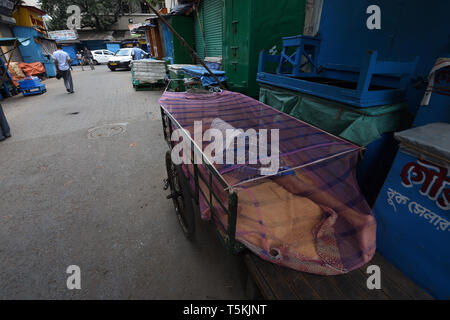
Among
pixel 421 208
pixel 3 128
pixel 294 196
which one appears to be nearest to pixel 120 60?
pixel 3 128

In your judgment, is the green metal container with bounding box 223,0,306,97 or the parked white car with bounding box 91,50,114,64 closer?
Result: the green metal container with bounding box 223,0,306,97

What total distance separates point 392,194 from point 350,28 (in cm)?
328

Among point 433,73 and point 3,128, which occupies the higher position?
point 433,73

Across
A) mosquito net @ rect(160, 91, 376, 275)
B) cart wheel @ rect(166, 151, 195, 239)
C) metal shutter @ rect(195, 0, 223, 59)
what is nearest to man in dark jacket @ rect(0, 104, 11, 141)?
cart wheel @ rect(166, 151, 195, 239)

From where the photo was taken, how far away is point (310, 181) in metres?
2.41

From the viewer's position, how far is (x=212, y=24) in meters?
8.27

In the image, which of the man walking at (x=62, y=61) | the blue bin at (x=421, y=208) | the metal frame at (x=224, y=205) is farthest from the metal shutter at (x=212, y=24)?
the blue bin at (x=421, y=208)

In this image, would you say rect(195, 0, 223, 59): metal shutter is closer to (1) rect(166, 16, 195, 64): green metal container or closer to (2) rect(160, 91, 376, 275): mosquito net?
(1) rect(166, 16, 195, 64): green metal container

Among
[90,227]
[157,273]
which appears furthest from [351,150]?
[90,227]

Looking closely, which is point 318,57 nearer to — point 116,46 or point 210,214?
point 210,214

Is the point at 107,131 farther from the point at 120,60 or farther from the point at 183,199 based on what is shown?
the point at 120,60

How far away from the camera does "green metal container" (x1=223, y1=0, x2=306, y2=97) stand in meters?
4.80

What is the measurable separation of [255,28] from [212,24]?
425cm

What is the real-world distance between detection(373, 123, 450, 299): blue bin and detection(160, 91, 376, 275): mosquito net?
0.25 metres
